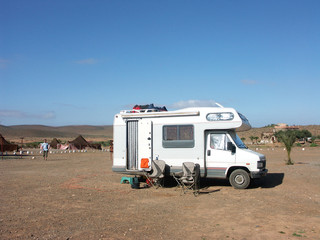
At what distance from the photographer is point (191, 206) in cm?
919

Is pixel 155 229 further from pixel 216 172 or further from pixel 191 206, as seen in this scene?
pixel 216 172

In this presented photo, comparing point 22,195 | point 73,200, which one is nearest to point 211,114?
point 73,200

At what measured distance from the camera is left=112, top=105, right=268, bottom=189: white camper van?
11977 mm

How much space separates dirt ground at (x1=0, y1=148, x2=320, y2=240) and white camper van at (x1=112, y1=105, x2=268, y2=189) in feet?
2.48

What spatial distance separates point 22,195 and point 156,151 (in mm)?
4778

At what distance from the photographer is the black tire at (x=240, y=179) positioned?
1185 cm

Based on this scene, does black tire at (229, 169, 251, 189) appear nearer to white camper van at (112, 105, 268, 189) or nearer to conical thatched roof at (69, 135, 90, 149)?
white camper van at (112, 105, 268, 189)

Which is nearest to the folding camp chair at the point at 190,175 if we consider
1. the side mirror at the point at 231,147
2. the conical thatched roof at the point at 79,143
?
the side mirror at the point at 231,147

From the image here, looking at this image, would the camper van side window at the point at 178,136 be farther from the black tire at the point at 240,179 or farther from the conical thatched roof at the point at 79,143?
the conical thatched roof at the point at 79,143

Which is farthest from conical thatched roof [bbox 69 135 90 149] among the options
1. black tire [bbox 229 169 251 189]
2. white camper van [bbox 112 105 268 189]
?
black tire [bbox 229 169 251 189]

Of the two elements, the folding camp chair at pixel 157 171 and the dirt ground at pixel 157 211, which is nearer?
the dirt ground at pixel 157 211

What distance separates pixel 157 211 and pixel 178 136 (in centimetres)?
436

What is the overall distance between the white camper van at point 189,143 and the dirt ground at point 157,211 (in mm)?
756

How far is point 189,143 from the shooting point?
12.3 meters
